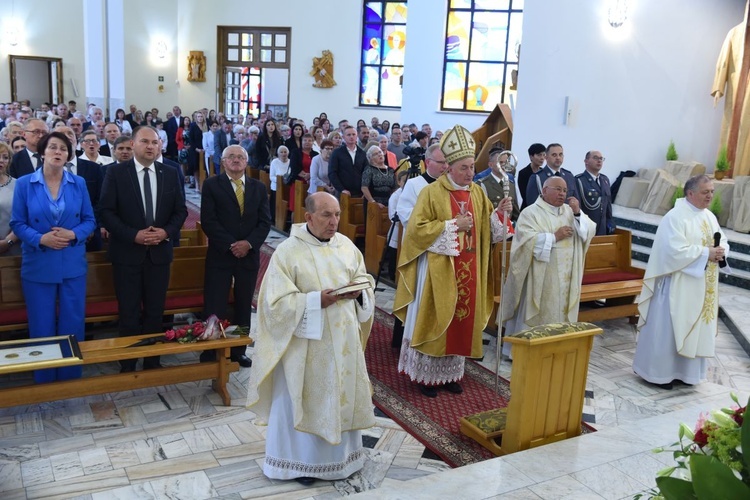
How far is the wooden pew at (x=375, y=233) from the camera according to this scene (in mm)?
7934

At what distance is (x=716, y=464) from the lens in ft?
3.86

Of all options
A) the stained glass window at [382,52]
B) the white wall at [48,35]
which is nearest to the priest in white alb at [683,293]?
the stained glass window at [382,52]

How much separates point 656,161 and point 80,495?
1041 cm

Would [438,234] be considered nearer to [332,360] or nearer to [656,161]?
[332,360]

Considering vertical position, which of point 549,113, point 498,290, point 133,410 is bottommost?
point 133,410

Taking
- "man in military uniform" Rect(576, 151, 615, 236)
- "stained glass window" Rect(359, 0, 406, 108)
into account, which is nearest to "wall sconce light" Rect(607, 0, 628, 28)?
"man in military uniform" Rect(576, 151, 615, 236)

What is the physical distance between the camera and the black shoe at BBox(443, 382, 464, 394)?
A: 5.00 metres

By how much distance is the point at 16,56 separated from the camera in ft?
63.9

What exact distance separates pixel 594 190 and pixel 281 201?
481cm

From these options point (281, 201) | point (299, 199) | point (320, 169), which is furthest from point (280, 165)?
point (320, 169)

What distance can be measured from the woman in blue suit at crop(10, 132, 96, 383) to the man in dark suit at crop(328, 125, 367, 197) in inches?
180

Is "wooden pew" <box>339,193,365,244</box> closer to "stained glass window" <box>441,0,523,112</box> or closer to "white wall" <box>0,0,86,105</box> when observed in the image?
"stained glass window" <box>441,0,523,112</box>

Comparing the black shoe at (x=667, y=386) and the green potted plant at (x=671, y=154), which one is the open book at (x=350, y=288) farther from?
the green potted plant at (x=671, y=154)

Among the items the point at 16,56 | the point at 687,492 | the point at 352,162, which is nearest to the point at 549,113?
the point at 352,162
